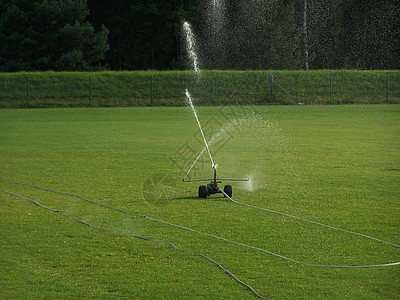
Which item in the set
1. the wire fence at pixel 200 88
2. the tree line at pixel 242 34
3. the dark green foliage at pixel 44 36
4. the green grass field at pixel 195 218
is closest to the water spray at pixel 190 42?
the tree line at pixel 242 34

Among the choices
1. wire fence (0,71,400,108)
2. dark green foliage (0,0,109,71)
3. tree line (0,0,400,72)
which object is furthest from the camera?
tree line (0,0,400,72)

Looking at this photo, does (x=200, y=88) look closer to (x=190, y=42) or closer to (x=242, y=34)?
(x=242, y=34)

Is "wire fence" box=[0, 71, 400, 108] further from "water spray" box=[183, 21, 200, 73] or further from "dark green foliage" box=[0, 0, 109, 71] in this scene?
"water spray" box=[183, 21, 200, 73]

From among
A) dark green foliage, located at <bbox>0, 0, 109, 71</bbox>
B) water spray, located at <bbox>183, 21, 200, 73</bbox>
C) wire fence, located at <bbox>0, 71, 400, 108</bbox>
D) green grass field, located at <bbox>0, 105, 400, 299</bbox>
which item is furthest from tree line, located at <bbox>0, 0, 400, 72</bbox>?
green grass field, located at <bbox>0, 105, 400, 299</bbox>

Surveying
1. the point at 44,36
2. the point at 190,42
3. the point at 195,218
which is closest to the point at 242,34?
the point at 190,42

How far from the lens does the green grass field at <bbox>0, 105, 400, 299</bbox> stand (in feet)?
23.3

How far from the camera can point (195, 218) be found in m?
10.3

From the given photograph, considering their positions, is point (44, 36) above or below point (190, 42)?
below

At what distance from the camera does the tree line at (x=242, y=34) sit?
6125 cm

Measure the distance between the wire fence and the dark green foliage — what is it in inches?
411

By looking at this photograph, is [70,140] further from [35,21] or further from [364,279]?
[35,21]

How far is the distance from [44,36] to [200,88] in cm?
2048

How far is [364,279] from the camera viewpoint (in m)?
7.19

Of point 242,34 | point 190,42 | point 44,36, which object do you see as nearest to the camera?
point 44,36
